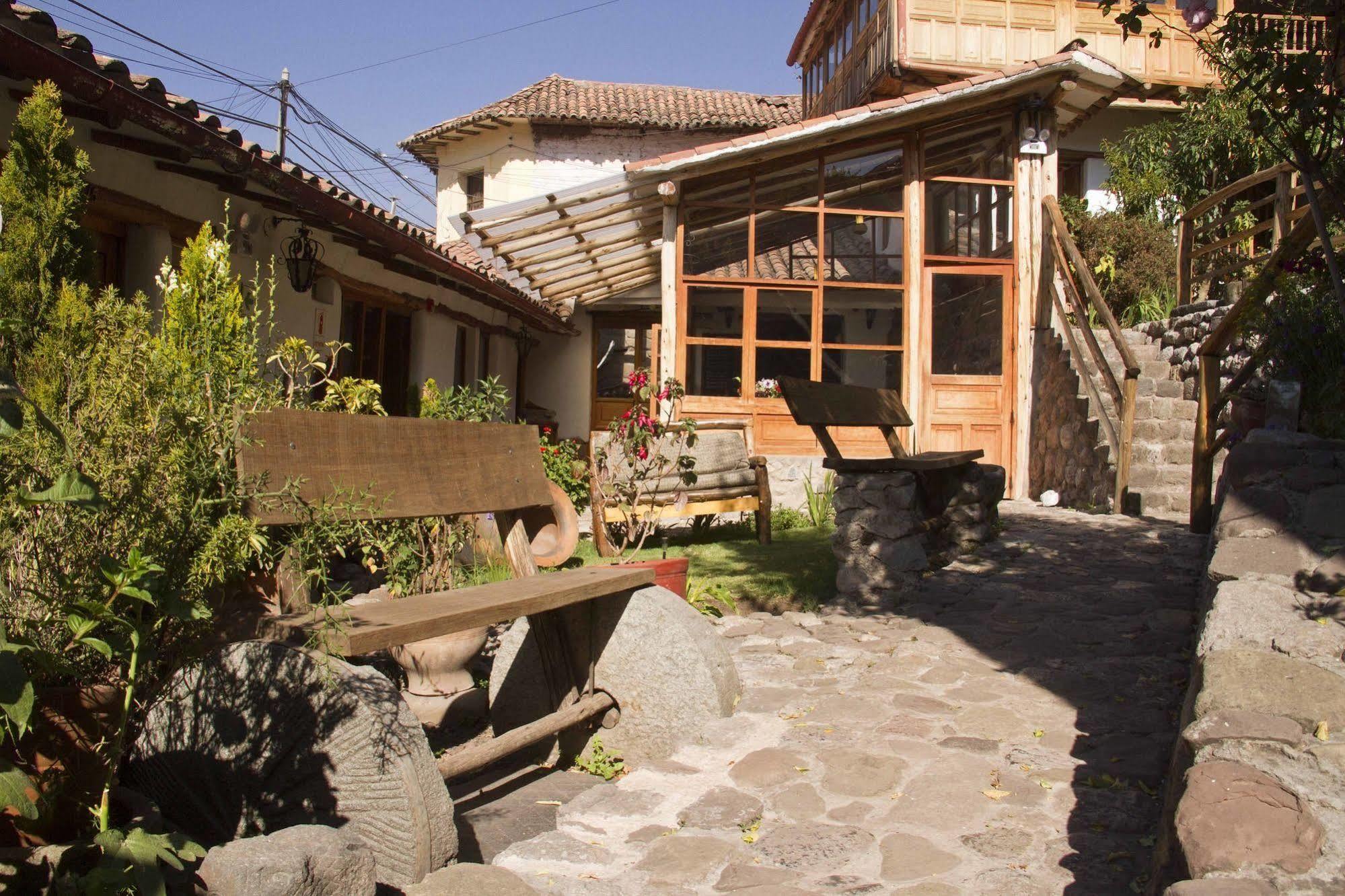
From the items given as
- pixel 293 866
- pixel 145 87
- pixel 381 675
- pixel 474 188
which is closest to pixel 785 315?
pixel 145 87

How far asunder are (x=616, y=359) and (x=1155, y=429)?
9795 mm

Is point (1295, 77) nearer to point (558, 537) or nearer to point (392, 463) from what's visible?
point (392, 463)

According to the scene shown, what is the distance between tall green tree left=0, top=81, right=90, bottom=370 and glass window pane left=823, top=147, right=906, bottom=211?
353 inches

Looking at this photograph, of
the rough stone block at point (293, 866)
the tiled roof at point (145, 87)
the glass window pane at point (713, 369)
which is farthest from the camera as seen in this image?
the glass window pane at point (713, 369)

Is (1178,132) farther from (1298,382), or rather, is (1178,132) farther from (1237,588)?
(1237,588)

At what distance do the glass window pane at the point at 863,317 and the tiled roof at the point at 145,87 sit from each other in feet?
17.1

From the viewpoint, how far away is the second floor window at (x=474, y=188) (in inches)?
814

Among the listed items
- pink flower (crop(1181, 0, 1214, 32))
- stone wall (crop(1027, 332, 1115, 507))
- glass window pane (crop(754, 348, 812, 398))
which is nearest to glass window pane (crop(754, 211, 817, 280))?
glass window pane (crop(754, 348, 812, 398))

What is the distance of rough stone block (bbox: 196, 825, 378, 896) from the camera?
1915mm

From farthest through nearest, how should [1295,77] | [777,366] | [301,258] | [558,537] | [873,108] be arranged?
[777,366], [873,108], [301,258], [558,537], [1295,77]

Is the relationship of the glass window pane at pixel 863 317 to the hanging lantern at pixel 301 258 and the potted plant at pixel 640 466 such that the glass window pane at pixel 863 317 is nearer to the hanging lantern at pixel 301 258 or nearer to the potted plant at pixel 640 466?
the potted plant at pixel 640 466

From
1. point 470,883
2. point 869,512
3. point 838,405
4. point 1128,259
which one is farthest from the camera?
point 1128,259

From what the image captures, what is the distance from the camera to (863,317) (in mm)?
11266

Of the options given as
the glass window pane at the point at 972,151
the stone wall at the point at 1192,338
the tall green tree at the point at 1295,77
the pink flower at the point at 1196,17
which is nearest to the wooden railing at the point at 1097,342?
the stone wall at the point at 1192,338
